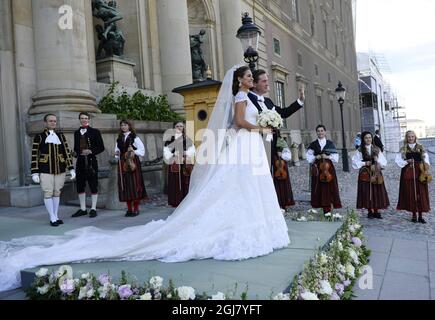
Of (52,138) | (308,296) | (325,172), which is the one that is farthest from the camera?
(325,172)

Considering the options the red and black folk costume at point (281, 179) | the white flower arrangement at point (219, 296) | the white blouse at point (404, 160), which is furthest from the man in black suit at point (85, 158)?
the white blouse at point (404, 160)

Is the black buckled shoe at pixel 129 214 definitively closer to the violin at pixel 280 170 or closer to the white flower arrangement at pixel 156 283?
the violin at pixel 280 170

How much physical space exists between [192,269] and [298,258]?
3.34 feet

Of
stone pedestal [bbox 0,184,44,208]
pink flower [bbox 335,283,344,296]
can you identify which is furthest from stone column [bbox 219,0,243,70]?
pink flower [bbox 335,283,344,296]

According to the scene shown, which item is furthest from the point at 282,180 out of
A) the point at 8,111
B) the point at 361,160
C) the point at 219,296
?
the point at 8,111

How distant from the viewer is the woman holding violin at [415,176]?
6.91 m

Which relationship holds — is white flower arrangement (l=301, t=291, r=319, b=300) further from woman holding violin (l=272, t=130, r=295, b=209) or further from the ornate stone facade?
the ornate stone facade

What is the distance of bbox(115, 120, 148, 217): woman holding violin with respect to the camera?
7332 millimetres

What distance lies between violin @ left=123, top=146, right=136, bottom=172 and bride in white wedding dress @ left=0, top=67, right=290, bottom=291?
2508mm

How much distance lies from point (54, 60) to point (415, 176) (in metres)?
7.52

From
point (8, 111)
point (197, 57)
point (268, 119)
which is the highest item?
point (197, 57)

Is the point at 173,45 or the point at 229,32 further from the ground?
the point at 229,32

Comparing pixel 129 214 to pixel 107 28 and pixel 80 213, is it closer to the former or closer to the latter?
pixel 80 213

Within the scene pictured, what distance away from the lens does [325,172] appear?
7285 mm
